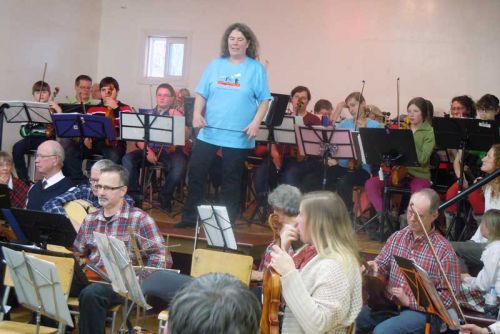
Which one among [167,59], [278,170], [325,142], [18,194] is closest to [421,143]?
[325,142]

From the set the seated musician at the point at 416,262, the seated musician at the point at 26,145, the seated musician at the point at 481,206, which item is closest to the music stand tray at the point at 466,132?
the seated musician at the point at 481,206

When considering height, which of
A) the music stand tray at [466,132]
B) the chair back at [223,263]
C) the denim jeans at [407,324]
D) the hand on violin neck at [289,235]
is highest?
the music stand tray at [466,132]

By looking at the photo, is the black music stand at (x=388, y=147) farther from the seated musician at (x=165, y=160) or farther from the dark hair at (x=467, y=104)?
the seated musician at (x=165, y=160)

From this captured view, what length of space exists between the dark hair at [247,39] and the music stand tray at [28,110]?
8.90ft

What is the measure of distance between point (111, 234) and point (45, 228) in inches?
16.6

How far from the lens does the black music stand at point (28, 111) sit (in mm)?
7953

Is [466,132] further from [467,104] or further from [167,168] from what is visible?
[167,168]

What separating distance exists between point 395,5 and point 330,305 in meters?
7.39

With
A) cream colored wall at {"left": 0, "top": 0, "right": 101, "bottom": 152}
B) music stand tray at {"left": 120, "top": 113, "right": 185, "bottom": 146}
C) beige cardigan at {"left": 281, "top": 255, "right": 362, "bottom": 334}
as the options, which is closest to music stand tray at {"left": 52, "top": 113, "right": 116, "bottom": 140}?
music stand tray at {"left": 120, "top": 113, "right": 185, "bottom": 146}

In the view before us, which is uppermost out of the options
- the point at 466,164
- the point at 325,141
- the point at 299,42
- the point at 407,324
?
the point at 299,42

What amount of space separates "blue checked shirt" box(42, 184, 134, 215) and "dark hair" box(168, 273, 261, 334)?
11.9ft

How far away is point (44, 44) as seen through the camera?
1017 centimetres

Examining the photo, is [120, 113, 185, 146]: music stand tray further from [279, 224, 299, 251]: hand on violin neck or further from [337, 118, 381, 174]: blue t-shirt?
[279, 224, 299, 251]: hand on violin neck

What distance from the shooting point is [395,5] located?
32.1ft
